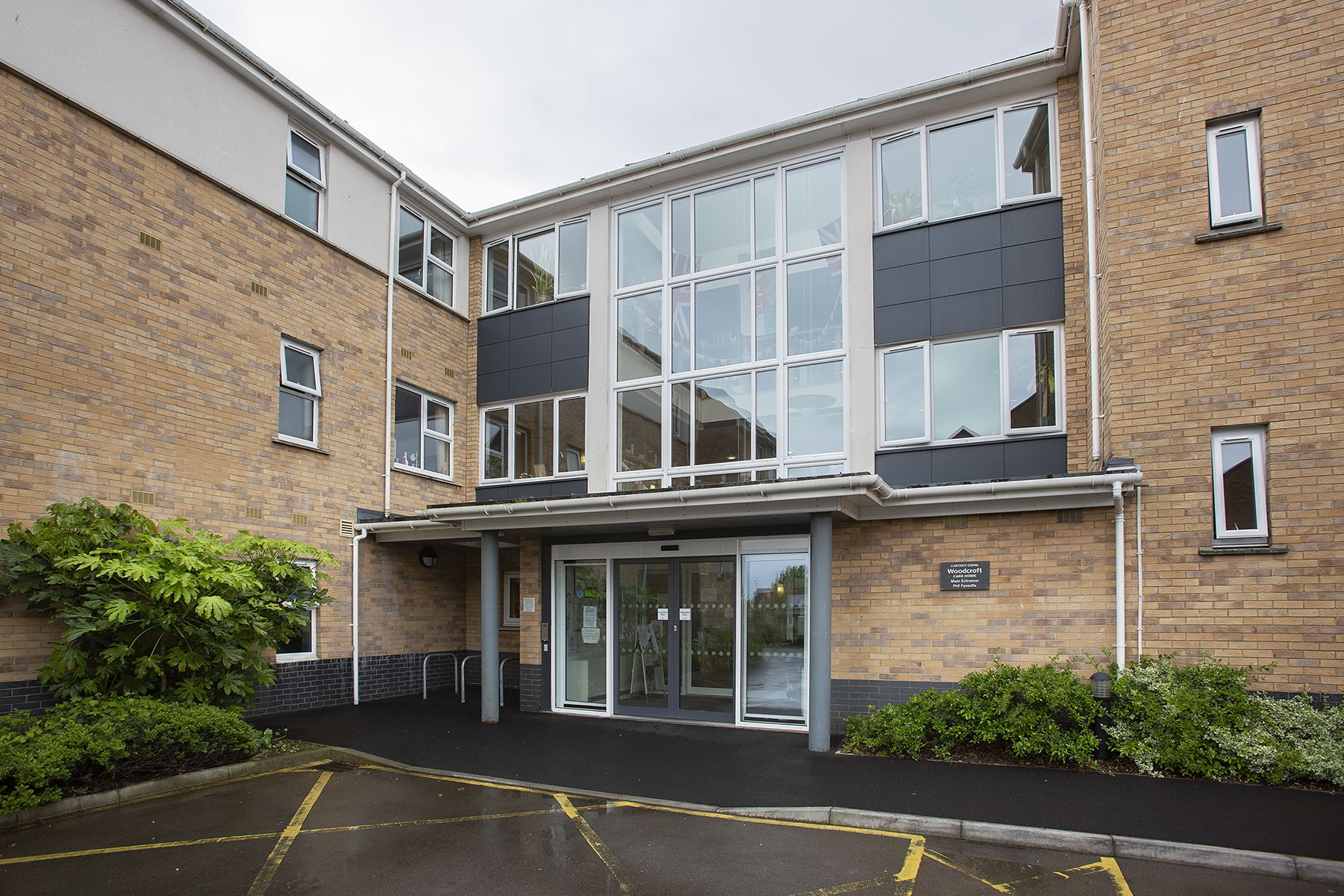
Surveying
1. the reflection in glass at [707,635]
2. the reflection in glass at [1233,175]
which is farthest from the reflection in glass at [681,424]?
the reflection in glass at [1233,175]

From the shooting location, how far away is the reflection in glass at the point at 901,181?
1095cm

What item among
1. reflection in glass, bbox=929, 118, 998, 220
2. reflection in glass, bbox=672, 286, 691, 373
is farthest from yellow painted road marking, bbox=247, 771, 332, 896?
reflection in glass, bbox=929, 118, 998, 220

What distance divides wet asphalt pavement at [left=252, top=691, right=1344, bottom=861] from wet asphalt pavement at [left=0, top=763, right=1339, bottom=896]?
1.54ft

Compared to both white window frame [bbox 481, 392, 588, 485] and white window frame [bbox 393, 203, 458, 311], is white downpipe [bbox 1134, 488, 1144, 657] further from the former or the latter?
white window frame [bbox 393, 203, 458, 311]

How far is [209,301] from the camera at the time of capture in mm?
10242

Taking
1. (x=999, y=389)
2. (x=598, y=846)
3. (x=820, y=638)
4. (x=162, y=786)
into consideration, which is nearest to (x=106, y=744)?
(x=162, y=786)

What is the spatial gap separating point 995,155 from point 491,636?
30.2ft

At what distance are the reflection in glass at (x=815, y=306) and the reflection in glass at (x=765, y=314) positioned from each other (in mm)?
290

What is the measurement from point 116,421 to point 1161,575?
37.5ft

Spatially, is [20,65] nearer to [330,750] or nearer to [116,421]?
[116,421]

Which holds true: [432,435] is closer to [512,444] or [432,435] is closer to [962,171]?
[512,444]

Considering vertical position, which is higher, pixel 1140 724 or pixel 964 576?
pixel 964 576

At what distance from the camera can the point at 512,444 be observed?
1393 cm

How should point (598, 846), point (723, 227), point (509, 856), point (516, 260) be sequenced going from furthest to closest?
point (516, 260) < point (723, 227) < point (598, 846) < point (509, 856)
